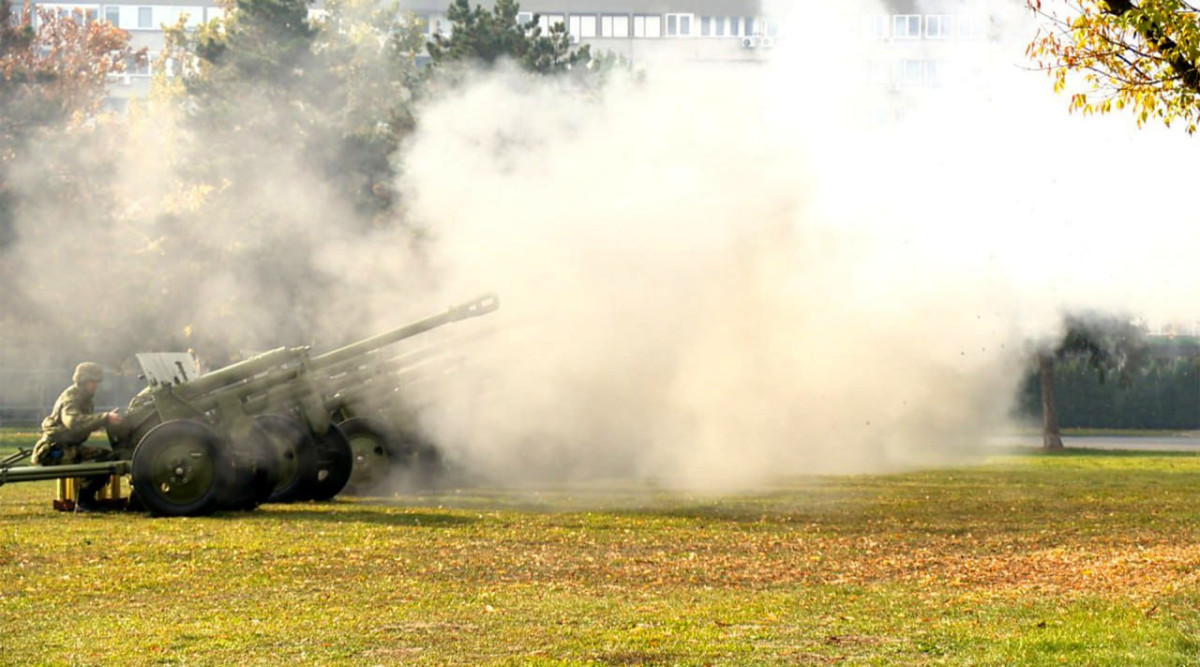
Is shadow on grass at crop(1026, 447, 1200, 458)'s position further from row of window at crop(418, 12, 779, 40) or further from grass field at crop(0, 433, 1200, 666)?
grass field at crop(0, 433, 1200, 666)

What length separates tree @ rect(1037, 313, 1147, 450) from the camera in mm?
45947

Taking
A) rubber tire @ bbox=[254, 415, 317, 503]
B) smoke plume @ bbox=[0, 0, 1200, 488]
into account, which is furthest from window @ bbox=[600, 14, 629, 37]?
rubber tire @ bbox=[254, 415, 317, 503]

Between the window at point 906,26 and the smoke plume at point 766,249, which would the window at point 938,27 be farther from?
the window at point 906,26

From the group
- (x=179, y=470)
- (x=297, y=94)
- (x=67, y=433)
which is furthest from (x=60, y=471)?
(x=297, y=94)

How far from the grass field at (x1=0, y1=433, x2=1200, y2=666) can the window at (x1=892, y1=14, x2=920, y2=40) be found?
777 cm

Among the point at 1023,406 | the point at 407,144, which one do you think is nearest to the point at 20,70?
the point at 407,144

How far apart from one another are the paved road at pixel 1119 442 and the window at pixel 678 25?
23173mm

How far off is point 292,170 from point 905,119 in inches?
1028

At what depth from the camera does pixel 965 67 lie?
25.6 metres

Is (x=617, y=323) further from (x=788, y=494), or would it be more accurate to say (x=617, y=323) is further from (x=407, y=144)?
(x=407, y=144)

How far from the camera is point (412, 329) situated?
2530 centimetres

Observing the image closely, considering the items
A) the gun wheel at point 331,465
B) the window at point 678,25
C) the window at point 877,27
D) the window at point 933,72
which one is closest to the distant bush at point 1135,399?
the window at point 678,25

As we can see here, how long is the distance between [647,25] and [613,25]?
39.5 feet

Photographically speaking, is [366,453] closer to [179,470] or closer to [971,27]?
[179,470]
